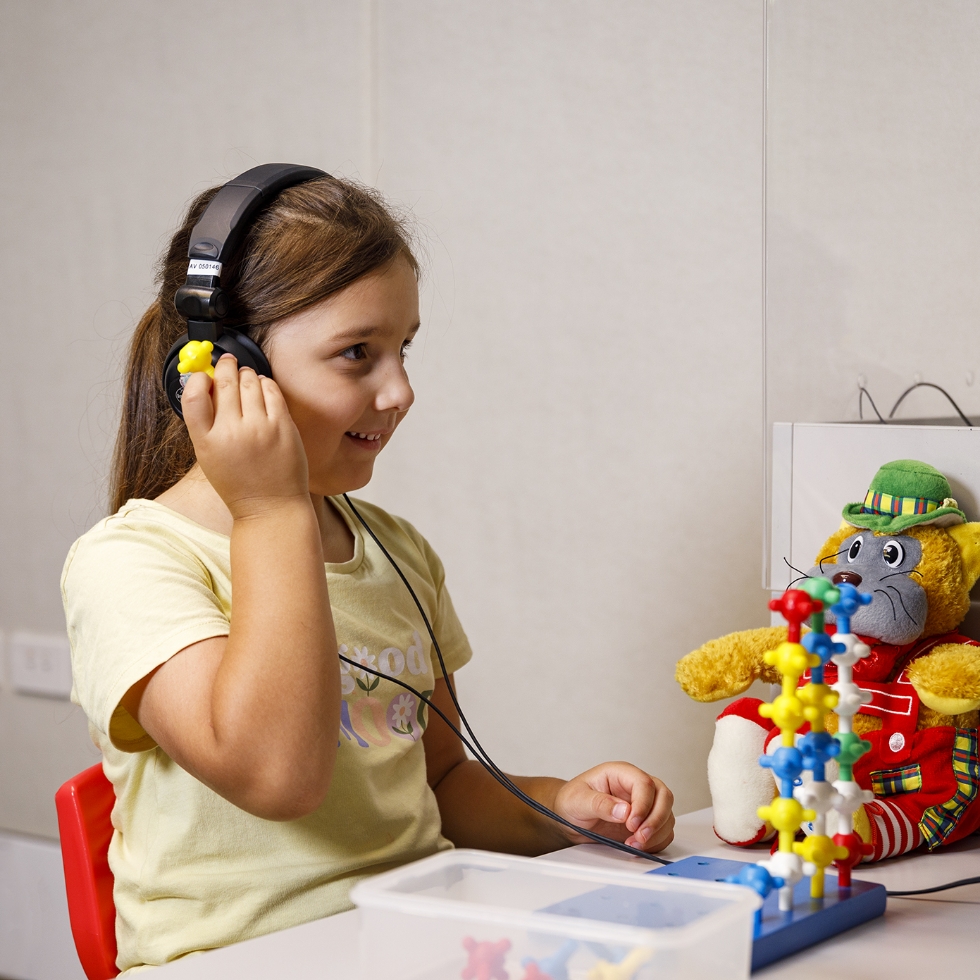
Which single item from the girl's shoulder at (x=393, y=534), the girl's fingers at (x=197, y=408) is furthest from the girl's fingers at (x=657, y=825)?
the girl's fingers at (x=197, y=408)

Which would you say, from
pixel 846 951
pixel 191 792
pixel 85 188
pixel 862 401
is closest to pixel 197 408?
pixel 191 792

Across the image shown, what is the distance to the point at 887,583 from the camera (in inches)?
33.1

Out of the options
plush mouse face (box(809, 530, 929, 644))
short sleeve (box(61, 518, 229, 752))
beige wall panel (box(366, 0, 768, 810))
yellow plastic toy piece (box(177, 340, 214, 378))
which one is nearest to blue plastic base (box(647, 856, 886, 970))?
plush mouse face (box(809, 530, 929, 644))

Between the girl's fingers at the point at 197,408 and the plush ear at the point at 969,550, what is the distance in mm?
578

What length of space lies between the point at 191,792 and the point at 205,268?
1.22 feet

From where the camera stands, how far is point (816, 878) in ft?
2.11

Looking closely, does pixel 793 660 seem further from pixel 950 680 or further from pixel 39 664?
pixel 39 664

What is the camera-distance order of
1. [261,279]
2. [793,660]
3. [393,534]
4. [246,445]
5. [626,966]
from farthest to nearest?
1. [393,534]
2. [261,279]
3. [246,445]
4. [793,660]
5. [626,966]

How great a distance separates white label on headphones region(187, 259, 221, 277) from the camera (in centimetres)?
77

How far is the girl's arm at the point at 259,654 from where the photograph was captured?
2.20 ft

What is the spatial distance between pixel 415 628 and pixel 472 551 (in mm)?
510

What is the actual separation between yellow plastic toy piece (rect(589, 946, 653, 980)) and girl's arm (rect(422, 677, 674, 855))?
0.36m

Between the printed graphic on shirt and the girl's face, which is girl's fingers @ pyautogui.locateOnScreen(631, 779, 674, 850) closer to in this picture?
the printed graphic on shirt

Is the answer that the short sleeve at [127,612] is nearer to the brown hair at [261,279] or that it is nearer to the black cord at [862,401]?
the brown hair at [261,279]
